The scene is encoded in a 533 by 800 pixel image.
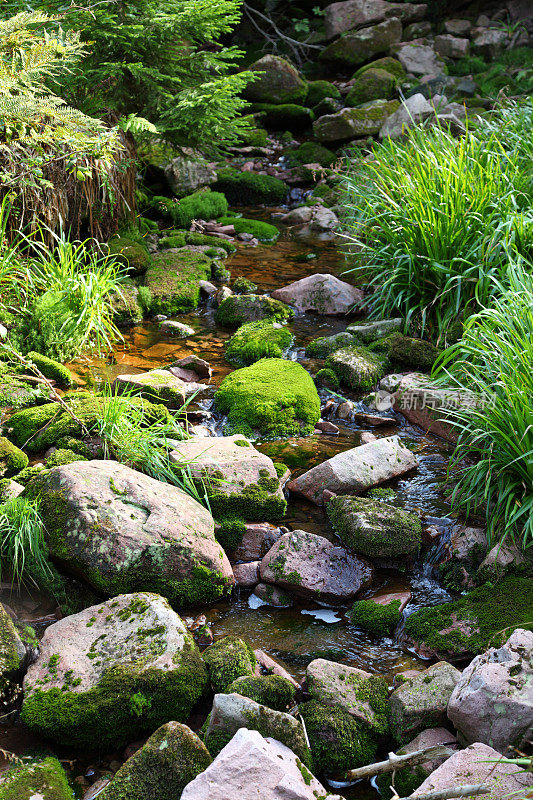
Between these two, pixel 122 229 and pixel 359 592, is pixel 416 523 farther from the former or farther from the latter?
pixel 122 229

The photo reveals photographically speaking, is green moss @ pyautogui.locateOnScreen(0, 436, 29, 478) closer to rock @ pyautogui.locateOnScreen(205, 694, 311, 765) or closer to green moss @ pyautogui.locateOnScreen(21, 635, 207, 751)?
green moss @ pyautogui.locateOnScreen(21, 635, 207, 751)

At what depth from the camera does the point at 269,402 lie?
4.79 metres

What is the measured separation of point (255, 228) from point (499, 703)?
25.6 ft

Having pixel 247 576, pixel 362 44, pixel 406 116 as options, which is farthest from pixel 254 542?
pixel 362 44

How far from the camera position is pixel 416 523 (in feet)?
11.6

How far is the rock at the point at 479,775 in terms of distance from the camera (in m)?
1.99

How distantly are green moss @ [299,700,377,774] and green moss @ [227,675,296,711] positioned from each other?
107mm

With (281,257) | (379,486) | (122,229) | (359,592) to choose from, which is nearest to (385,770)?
(359,592)

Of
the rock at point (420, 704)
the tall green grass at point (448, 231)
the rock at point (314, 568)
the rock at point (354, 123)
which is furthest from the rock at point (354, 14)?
the rock at point (420, 704)

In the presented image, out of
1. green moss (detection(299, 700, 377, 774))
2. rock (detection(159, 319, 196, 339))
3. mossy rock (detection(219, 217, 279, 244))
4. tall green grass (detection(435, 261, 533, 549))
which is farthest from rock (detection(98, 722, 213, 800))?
mossy rock (detection(219, 217, 279, 244))

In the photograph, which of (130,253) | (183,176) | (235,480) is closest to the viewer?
(235,480)

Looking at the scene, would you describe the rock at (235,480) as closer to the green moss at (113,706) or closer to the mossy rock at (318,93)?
the green moss at (113,706)

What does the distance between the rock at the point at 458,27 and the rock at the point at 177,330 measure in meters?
13.9

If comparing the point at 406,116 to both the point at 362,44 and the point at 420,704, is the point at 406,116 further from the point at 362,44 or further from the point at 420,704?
the point at 420,704
